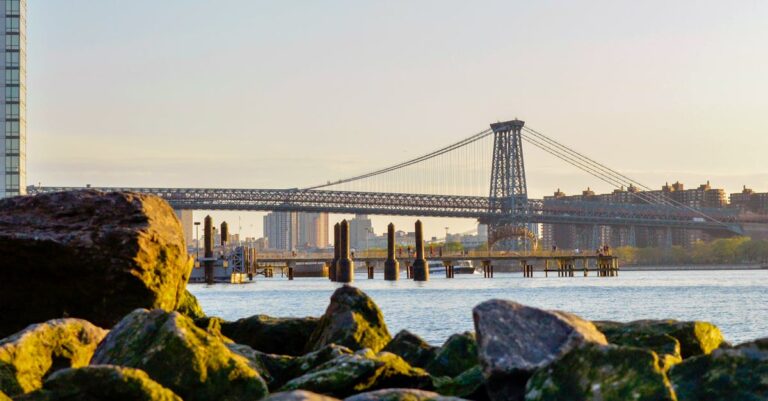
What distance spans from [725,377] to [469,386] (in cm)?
227

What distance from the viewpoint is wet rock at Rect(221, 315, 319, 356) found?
14.7 meters

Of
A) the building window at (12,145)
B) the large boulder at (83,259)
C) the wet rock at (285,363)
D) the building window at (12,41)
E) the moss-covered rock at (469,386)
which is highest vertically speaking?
the building window at (12,41)

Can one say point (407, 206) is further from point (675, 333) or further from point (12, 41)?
point (675, 333)

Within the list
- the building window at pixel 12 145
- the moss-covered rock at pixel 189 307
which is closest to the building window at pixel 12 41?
the building window at pixel 12 145

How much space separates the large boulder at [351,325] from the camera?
1352cm

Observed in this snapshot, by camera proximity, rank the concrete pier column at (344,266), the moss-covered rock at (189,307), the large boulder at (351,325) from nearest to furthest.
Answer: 1. the large boulder at (351,325)
2. the moss-covered rock at (189,307)
3. the concrete pier column at (344,266)

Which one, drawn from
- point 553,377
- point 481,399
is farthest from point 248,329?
point 553,377

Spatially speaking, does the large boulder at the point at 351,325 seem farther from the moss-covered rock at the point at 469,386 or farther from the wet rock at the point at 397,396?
the wet rock at the point at 397,396

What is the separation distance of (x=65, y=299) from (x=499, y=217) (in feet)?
432

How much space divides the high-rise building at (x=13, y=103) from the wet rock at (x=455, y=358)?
57.4m

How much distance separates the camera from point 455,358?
12.0m

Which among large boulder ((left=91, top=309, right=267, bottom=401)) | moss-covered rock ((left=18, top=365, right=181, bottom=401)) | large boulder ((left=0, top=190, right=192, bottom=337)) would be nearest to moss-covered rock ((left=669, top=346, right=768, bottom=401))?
large boulder ((left=91, top=309, right=267, bottom=401))

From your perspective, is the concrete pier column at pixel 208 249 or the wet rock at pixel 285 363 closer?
the wet rock at pixel 285 363

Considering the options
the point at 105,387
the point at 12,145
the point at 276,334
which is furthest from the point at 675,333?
the point at 12,145
